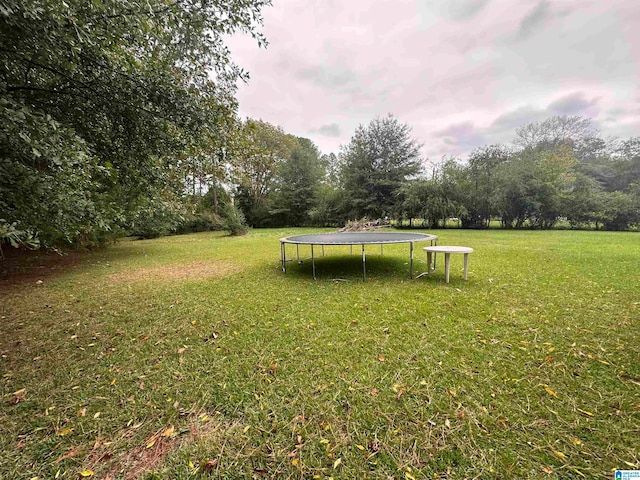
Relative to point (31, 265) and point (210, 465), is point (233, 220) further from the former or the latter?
point (210, 465)

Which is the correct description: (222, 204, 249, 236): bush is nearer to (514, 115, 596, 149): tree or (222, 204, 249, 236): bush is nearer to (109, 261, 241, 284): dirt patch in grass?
(109, 261, 241, 284): dirt patch in grass

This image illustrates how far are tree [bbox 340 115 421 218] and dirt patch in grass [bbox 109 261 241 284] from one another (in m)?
13.1

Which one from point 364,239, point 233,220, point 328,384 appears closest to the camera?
point 328,384

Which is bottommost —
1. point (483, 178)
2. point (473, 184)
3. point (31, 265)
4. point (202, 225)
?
point (31, 265)

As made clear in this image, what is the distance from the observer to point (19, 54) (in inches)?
73.5

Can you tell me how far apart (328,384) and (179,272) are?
4.71m

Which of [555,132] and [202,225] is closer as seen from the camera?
[202,225]

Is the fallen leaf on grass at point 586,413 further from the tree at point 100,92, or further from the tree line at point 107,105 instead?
the tree at point 100,92

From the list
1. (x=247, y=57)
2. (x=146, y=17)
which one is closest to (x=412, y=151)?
(x=247, y=57)

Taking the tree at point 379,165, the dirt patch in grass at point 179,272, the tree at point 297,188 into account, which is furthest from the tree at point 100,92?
the tree at point 297,188

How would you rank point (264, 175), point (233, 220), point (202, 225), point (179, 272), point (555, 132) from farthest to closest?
point (264, 175)
point (555, 132)
point (202, 225)
point (233, 220)
point (179, 272)

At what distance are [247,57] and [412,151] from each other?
16320 millimetres

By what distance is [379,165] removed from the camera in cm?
→ 1836

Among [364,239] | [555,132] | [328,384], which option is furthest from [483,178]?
[328,384]
